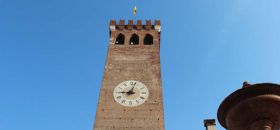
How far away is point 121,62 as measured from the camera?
63.4 ft

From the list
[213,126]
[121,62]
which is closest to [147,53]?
[121,62]

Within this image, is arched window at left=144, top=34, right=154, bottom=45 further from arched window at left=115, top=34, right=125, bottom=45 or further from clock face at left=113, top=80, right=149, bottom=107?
clock face at left=113, top=80, right=149, bottom=107

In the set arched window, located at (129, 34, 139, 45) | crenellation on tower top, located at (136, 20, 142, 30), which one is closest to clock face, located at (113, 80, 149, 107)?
arched window, located at (129, 34, 139, 45)

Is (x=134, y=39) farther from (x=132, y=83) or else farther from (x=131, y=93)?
(x=131, y=93)

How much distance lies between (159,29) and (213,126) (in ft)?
35.8

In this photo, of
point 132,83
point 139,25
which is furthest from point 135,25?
point 132,83

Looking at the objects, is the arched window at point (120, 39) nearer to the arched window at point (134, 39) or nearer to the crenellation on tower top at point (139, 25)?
the arched window at point (134, 39)

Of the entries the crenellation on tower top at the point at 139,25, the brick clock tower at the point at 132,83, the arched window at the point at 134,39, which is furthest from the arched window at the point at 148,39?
the crenellation on tower top at the point at 139,25

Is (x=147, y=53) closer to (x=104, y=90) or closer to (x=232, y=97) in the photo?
(x=104, y=90)

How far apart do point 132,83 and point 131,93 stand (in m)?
0.76

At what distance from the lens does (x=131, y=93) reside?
17.2 m

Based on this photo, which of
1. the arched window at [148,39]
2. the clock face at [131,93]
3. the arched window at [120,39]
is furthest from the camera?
the arched window at [148,39]

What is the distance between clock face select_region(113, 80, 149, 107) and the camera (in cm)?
1684

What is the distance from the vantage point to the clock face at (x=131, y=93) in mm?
16844
